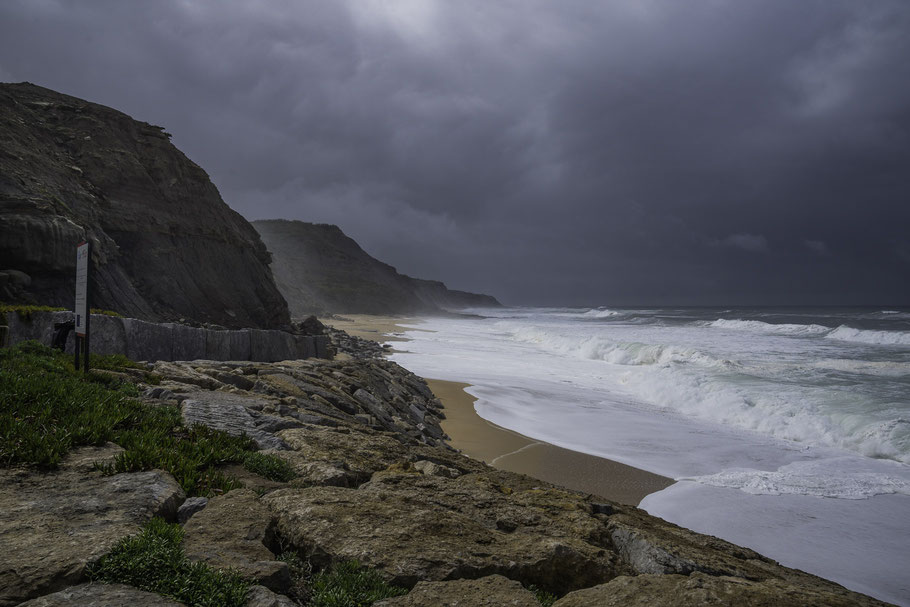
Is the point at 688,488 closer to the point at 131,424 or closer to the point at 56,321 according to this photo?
the point at 131,424

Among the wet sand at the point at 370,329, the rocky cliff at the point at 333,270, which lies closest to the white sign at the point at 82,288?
the wet sand at the point at 370,329

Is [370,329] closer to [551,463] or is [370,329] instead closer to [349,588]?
[551,463]

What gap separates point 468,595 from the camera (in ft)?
9.12

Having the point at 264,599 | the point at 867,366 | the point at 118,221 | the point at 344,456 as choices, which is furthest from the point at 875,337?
the point at 118,221

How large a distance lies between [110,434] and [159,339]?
810cm

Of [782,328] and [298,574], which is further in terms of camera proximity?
[782,328]

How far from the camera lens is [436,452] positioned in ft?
22.2

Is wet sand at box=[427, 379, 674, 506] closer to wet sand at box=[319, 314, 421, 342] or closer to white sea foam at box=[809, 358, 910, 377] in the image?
white sea foam at box=[809, 358, 910, 377]

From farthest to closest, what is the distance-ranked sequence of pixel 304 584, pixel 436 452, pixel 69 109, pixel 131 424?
pixel 69 109 → pixel 436 452 → pixel 131 424 → pixel 304 584

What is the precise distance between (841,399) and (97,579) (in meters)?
17.8

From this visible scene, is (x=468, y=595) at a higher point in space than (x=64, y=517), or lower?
lower

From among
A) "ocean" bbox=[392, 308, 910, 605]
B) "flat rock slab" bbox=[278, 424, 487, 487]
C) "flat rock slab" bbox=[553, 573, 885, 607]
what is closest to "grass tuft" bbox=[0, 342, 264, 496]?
"flat rock slab" bbox=[278, 424, 487, 487]

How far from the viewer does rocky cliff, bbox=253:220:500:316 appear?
10081cm

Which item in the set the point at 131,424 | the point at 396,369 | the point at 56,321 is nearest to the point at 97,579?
the point at 131,424
